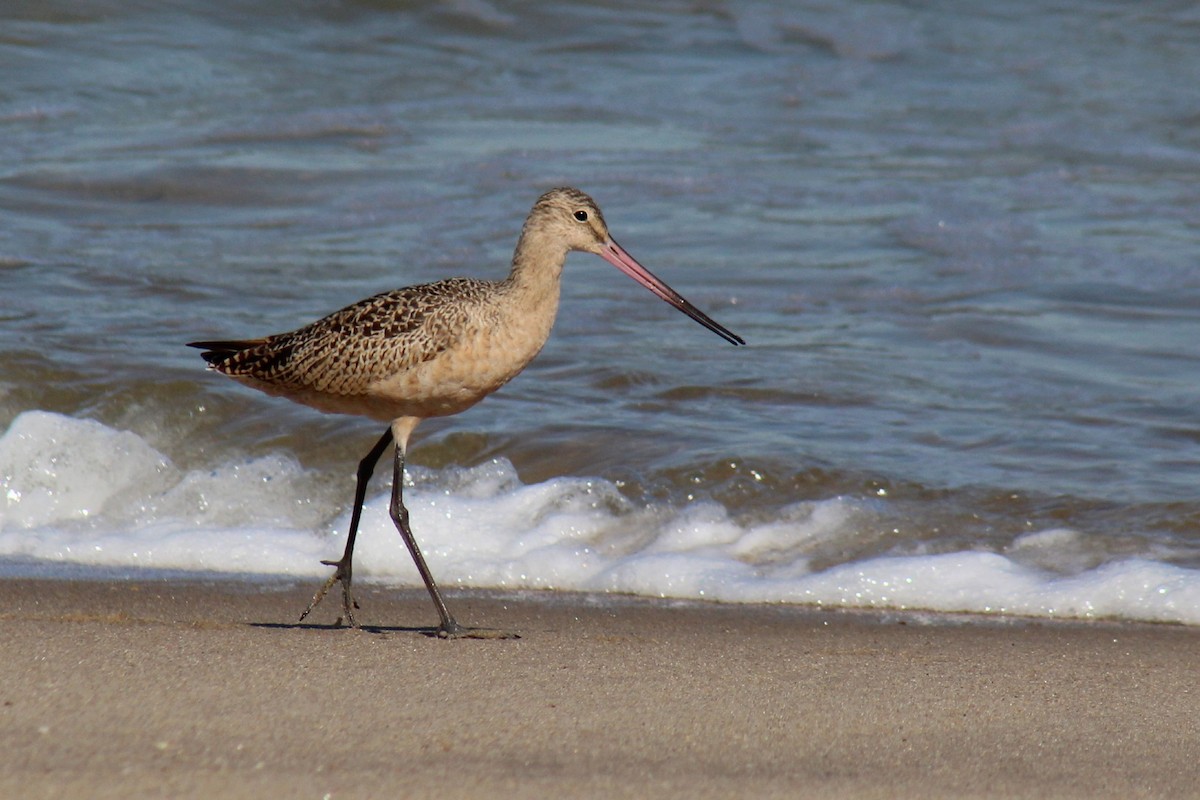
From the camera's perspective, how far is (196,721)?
3.48m

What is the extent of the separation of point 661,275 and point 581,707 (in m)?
5.24

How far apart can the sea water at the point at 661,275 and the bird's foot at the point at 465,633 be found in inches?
29.5

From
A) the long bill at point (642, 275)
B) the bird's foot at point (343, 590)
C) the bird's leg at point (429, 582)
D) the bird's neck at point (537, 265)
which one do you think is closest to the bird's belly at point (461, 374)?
the bird's neck at point (537, 265)

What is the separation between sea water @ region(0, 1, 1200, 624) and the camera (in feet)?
18.3

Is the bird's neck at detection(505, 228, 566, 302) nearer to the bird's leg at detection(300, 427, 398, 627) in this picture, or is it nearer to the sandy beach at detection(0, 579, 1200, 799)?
the bird's leg at detection(300, 427, 398, 627)

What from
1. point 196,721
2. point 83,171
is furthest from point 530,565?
point 83,171

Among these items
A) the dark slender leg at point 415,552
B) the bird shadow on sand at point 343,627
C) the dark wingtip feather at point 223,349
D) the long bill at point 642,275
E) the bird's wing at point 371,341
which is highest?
the long bill at point 642,275

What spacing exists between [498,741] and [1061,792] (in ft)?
3.68

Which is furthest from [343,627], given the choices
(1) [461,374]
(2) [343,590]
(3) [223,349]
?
(3) [223,349]

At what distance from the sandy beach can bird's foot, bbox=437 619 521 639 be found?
0.21 feet

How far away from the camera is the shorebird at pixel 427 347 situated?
4.67 meters

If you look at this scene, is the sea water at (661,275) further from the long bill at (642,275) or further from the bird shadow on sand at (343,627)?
the long bill at (642,275)

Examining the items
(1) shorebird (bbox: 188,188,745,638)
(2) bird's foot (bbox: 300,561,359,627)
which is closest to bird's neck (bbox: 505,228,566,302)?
(1) shorebird (bbox: 188,188,745,638)

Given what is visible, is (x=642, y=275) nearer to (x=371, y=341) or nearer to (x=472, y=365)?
(x=472, y=365)
